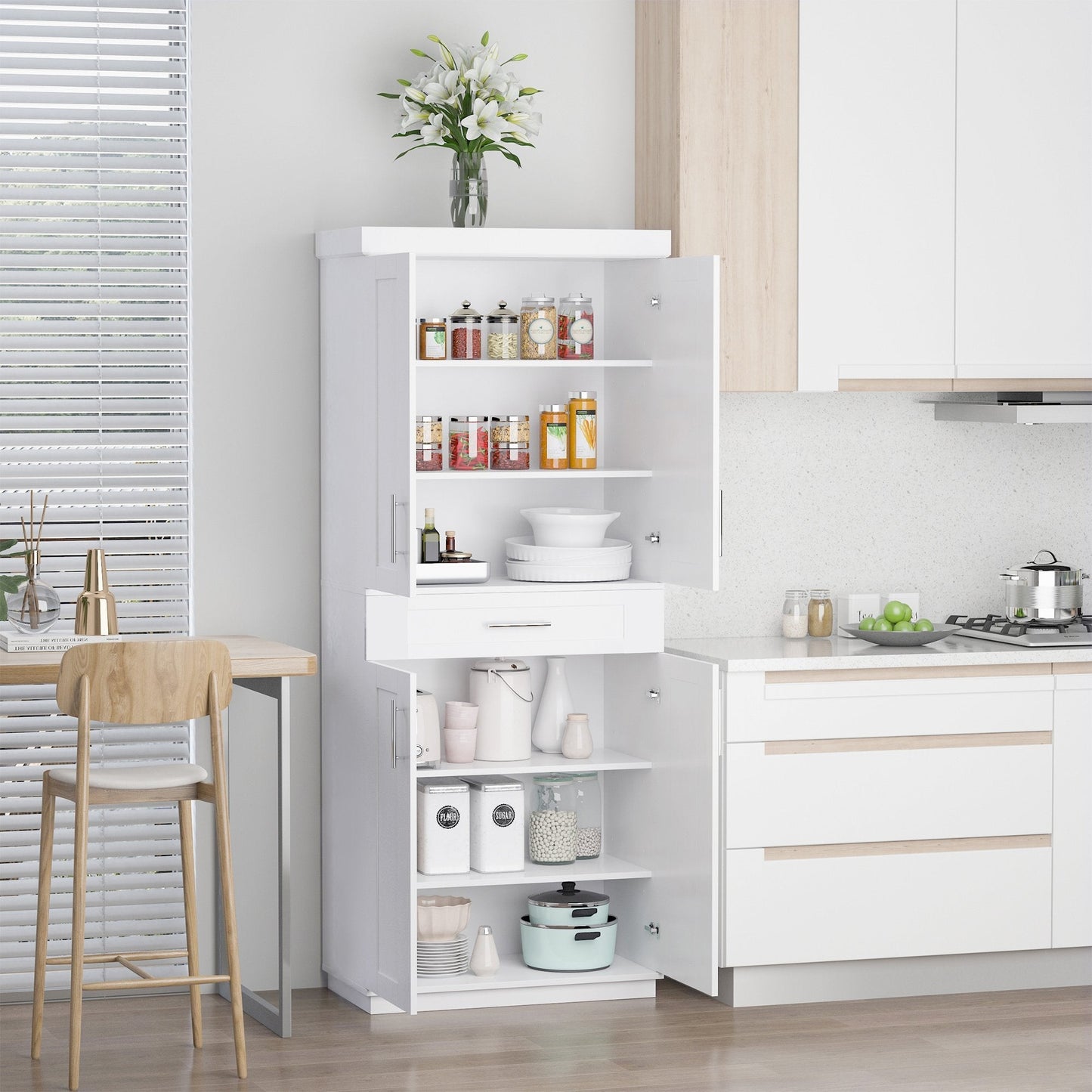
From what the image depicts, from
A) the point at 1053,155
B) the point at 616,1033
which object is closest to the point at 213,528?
the point at 616,1033

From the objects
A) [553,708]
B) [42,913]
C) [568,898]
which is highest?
[553,708]

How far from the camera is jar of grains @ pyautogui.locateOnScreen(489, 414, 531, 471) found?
425 centimetres

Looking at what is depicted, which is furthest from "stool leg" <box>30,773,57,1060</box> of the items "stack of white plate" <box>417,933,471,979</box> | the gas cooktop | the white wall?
the gas cooktop

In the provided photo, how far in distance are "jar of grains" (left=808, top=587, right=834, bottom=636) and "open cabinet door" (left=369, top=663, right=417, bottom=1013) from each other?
4.20ft

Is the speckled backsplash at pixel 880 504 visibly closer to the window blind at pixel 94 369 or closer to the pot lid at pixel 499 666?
the pot lid at pixel 499 666

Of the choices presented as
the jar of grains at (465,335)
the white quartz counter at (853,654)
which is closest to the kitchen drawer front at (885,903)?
the white quartz counter at (853,654)

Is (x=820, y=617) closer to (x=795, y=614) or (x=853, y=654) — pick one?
(x=795, y=614)

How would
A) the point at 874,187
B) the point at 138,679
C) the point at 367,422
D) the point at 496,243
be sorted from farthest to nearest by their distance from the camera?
the point at 874,187 → the point at 496,243 → the point at 367,422 → the point at 138,679

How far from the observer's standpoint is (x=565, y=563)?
4246mm

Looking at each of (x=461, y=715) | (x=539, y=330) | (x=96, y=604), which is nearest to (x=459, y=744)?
(x=461, y=715)

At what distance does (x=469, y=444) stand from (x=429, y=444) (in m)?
0.10

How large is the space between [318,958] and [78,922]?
1020 millimetres

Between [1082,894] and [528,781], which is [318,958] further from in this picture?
[1082,894]

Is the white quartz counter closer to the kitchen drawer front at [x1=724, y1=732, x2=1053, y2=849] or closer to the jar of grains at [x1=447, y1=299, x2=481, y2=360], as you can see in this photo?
the kitchen drawer front at [x1=724, y1=732, x2=1053, y2=849]
